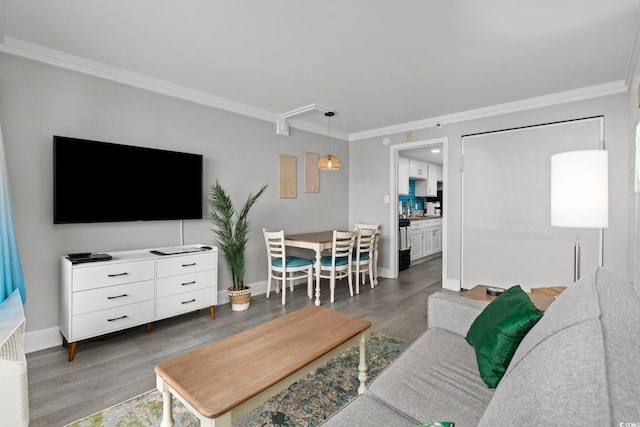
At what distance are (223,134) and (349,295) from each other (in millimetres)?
2654

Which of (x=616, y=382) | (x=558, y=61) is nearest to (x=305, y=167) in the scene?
(x=558, y=61)

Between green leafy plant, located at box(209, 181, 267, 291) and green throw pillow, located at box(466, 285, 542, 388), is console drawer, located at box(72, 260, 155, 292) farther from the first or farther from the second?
green throw pillow, located at box(466, 285, 542, 388)

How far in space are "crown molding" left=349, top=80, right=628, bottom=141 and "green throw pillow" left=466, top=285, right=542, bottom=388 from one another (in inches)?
126

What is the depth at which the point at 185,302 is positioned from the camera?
9.99 ft

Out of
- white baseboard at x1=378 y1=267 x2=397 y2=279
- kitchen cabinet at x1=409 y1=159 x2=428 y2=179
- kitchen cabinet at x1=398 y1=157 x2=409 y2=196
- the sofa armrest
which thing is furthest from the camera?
kitchen cabinet at x1=409 y1=159 x2=428 y2=179

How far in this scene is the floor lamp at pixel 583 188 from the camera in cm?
192

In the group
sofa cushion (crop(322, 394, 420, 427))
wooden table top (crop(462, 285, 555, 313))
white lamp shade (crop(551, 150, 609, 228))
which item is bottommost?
sofa cushion (crop(322, 394, 420, 427))

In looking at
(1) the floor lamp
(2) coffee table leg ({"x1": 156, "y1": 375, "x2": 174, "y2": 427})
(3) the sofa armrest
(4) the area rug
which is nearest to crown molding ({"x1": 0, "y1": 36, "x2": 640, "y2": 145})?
(1) the floor lamp

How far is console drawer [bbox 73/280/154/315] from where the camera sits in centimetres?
241

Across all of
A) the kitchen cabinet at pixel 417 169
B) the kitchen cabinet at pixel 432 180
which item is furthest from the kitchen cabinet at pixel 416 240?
the kitchen cabinet at pixel 432 180

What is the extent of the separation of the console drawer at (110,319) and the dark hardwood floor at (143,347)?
0.18 m

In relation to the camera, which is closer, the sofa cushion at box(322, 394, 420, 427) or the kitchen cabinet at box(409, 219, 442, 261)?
the sofa cushion at box(322, 394, 420, 427)

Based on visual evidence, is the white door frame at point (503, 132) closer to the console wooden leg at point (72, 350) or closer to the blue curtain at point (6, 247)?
the console wooden leg at point (72, 350)

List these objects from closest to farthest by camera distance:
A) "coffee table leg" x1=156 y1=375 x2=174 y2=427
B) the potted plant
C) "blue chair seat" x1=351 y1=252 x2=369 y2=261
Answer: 1. "coffee table leg" x1=156 y1=375 x2=174 y2=427
2. the potted plant
3. "blue chair seat" x1=351 y1=252 x2=369 y2=261
